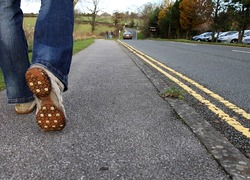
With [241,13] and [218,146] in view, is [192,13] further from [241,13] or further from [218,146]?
[218,146]

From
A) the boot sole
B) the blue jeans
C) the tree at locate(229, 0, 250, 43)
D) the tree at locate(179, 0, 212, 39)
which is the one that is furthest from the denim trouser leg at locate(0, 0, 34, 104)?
the tree at locate(179, 0, 212, 39)

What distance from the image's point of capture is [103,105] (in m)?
2.59

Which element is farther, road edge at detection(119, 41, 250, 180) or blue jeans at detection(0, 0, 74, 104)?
blue jeans at detection(0, 0, 74, 104)

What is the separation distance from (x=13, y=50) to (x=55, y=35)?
41 cm

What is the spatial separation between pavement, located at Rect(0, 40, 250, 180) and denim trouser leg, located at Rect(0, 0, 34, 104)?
23 centimetres

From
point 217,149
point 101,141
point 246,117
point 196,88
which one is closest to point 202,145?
point 217,149

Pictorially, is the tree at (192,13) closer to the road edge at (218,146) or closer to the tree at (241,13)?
the tree at (241,13)

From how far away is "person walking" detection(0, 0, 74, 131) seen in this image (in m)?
1.60

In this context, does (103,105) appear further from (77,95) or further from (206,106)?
(206,106)

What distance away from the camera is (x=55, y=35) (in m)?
1.74

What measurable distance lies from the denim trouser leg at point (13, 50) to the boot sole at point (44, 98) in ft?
1.56

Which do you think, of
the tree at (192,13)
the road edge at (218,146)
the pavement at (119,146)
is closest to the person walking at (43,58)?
the pavement at (119,146)

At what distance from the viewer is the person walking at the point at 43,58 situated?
160 cm

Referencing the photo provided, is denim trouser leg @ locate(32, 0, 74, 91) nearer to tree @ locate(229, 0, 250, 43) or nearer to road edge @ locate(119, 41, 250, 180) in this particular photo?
road edge @ locate(119, 41, 250, 180)
